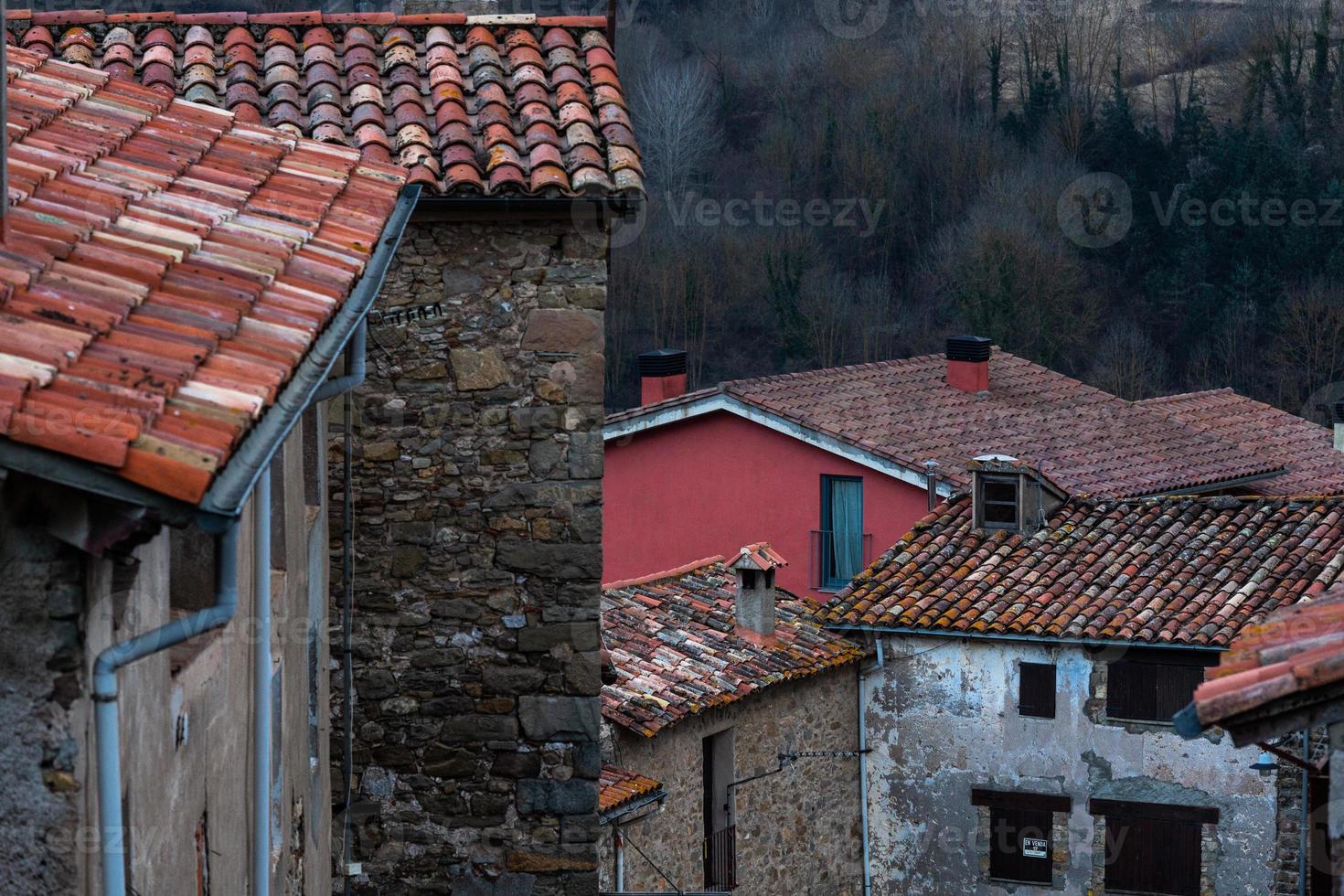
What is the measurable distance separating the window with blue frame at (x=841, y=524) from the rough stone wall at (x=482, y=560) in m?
12.4

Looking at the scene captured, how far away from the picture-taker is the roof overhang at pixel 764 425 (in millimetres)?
19641

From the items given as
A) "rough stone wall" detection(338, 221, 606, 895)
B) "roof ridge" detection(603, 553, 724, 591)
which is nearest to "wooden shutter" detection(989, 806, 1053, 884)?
"roof ridge" detection(603, 553, 724, 591)

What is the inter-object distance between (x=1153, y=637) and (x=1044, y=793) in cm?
193

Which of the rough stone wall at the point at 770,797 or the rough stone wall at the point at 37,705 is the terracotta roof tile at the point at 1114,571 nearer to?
the rough stone wall at the point at 770,797

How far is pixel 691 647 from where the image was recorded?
1477 cm

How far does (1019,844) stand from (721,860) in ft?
11.6

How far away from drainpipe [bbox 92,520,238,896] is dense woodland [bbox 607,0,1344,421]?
36.2 m

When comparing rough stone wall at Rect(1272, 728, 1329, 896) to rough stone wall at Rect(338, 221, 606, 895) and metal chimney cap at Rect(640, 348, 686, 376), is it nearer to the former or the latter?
rough stone wall at Rect(338, 221, 606, 895)

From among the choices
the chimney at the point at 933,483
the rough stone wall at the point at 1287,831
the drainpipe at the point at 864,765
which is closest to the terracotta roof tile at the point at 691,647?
the drainpipe at the point at 864,765

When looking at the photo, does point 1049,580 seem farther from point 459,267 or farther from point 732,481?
point 459,267

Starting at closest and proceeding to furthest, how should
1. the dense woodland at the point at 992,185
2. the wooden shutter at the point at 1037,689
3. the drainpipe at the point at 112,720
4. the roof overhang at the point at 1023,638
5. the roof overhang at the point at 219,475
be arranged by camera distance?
the roof overhang at the point at 219,475 → the drainpipe at the point at 112,720 → the roof overhang at the point at 1023,638 → the wooden shutter at the point at 1037,689 → the dense woodland at the point at 992,185

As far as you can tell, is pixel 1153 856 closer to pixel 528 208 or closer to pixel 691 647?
pixel 691 647

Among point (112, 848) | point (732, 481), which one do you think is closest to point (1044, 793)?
point (732, 481)

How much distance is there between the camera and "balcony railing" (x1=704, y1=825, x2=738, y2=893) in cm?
1386
